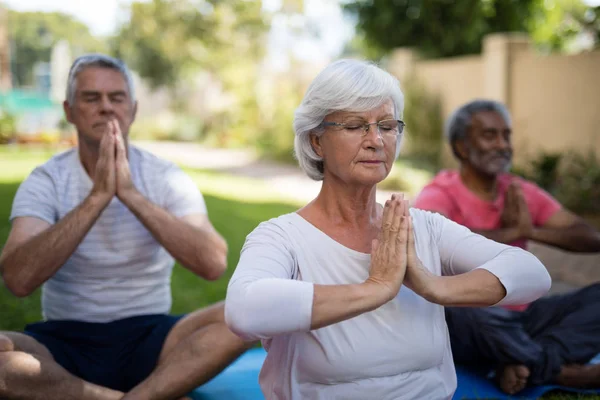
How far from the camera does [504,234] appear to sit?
351 centimetres

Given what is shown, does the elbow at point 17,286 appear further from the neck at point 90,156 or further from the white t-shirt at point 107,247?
the neck at point 90,156

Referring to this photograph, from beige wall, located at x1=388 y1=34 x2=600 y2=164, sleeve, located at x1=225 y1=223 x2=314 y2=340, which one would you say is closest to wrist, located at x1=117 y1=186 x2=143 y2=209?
sleeve, located at x1=225 y1=223 x2=314 y2=340

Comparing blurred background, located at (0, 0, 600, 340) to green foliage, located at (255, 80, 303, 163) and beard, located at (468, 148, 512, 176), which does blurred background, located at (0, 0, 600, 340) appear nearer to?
green foliage, located at (255, 80, 303, 163)

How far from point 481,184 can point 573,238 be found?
21.0 inches

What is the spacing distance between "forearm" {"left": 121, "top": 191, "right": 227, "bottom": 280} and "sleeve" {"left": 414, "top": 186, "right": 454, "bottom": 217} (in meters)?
1.13

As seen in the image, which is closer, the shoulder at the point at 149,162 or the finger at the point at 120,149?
the finger at the point at 120,149

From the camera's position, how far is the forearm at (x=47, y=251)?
286 cm

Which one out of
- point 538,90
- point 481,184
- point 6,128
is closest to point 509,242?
point 481,184

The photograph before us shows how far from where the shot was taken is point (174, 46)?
2258 cm

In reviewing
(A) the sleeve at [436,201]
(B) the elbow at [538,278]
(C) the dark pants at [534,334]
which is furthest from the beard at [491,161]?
(B) the elbow at [538,278]

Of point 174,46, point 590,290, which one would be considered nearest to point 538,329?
point 590,290

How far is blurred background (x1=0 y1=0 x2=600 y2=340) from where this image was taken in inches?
345

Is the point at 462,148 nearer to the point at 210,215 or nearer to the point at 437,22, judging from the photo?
the point at 210,215

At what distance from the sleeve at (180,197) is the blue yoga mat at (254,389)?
2.75 feet
